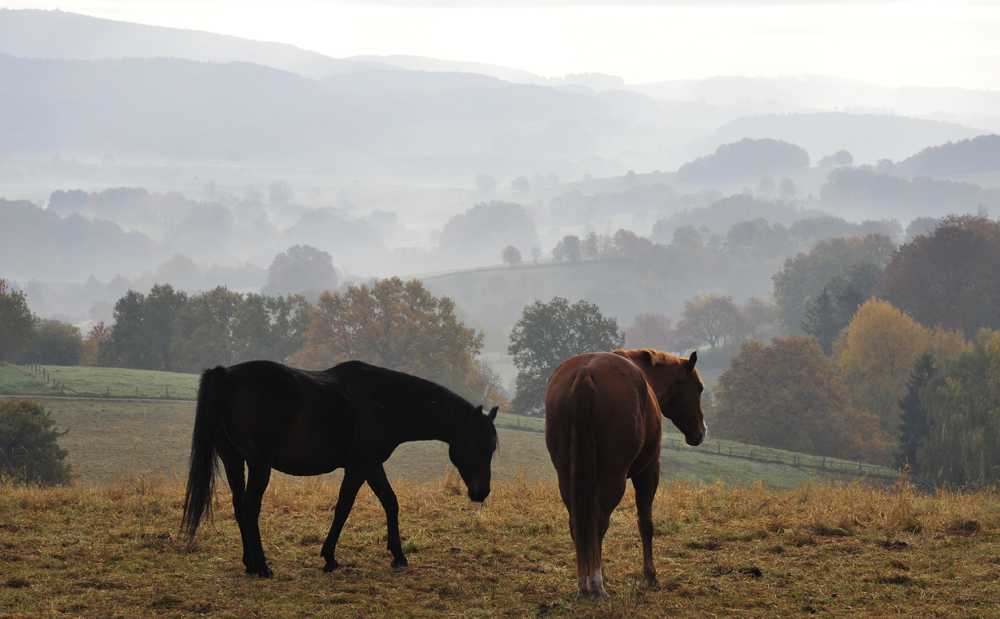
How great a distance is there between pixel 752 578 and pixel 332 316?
6855 centimetres

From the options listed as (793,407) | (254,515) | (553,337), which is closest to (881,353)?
(793,407)

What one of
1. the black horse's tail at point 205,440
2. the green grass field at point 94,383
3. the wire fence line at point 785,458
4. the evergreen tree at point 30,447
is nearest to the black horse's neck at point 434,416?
the black horse's tail at point 205,440

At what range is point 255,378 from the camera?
6.66 meters

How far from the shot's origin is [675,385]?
752 centimetres

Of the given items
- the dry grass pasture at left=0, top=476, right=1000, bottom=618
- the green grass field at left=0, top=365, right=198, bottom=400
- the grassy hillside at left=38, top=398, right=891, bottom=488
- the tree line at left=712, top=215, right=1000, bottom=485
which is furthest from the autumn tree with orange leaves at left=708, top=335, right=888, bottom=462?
the dry grass pasture at left=0, top=476, right=1000, bottom=618

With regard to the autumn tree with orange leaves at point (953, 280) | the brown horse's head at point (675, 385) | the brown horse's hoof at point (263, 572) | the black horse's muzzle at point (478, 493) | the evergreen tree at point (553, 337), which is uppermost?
the autumn tree with orange leaves at point (953, 280)

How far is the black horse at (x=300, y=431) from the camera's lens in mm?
6562

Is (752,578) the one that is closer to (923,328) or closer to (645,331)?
(923,328)

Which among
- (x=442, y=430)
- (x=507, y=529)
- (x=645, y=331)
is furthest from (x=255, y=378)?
(x=645, y=331)

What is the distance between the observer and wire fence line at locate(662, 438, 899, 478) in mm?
44156

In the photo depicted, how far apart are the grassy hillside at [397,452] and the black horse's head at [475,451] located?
21583 millimetres

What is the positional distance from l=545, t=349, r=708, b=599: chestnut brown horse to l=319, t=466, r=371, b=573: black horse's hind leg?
1932 mm

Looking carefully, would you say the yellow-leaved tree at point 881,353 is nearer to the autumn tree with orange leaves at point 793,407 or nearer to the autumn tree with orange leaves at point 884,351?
the autumn tree with orange leaves at point 884,351

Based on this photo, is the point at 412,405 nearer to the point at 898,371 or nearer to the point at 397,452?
the point at 397,452
